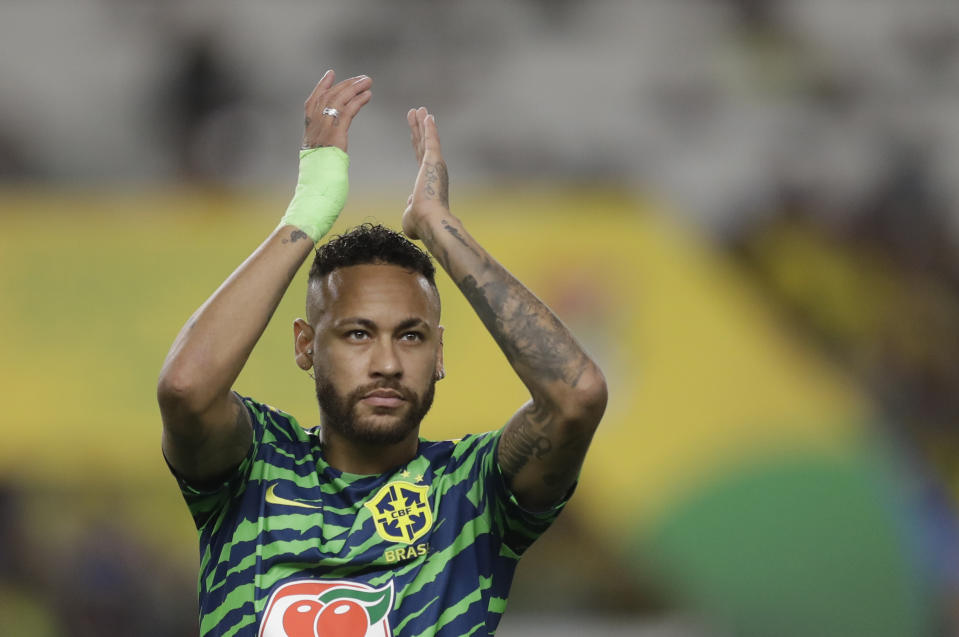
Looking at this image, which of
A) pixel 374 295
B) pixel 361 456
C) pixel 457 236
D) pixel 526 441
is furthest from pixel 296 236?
pixel 526 441

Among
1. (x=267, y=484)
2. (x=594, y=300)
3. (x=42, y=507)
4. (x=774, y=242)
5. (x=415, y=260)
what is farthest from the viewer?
(x=774, y=242)

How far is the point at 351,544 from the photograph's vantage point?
1.80 m

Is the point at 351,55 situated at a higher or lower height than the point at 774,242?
higher

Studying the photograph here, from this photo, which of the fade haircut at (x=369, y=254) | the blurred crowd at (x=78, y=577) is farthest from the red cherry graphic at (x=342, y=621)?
the blurred crowd at (x=78, y=577)

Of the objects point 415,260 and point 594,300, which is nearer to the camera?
point 415,260

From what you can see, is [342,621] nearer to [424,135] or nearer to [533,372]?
[533,372]

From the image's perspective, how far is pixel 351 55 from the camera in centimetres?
521

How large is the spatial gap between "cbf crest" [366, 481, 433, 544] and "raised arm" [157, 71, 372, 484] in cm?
26

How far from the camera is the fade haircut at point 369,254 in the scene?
1.96m

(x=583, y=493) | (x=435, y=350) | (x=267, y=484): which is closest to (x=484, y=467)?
(x=435, y=350)

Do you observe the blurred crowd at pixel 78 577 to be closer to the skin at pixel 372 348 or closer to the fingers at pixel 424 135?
the skin at pixel 372 348

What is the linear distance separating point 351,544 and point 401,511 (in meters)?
0.11

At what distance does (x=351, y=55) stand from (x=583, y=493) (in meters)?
2.43

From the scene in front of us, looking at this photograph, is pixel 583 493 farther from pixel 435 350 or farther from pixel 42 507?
pixel 435 350
